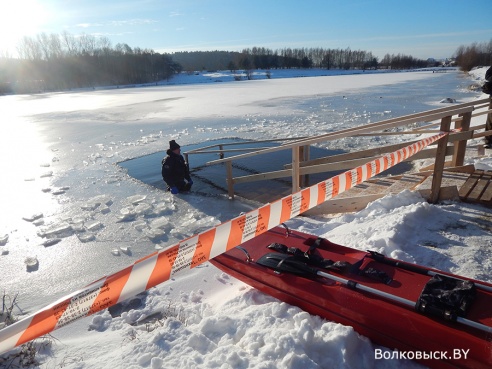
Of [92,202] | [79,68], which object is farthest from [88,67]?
[92,202]

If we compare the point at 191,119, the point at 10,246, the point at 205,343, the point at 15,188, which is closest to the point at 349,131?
the point at 205,343

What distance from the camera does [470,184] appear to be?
4.34 m

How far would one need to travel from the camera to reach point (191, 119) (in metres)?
17.4

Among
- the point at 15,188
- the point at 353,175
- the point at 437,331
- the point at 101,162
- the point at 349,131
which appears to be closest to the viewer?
the point at 437,331

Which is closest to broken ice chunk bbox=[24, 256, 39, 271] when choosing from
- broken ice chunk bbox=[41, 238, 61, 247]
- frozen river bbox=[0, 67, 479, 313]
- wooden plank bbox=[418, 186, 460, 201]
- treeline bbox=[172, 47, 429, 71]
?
frozen river bbox=[0, 67, 479, 313]

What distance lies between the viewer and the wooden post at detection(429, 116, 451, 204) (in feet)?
12.5

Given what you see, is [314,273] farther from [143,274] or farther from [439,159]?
[439,159]

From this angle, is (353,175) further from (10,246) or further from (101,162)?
(101,162)

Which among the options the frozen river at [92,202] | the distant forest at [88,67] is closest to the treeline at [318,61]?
the distant forest at [88,67]

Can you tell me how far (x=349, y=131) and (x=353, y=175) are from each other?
1291 mm

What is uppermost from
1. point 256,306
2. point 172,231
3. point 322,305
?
point 322,305

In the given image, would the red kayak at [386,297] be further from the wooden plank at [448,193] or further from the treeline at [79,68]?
the treeline at [79,68]

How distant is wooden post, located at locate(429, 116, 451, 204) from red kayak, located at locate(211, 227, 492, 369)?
1.85 m

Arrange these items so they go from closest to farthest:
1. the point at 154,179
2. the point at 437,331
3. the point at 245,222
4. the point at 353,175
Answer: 1. the point at 437,331
2. the point at 245,222
3. the point at 353,175
4. the point at 154,179
